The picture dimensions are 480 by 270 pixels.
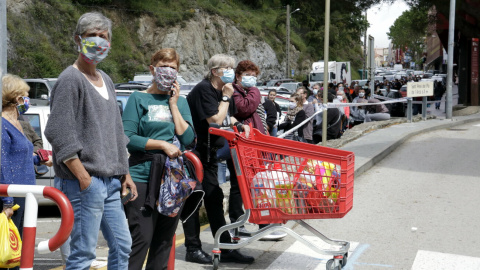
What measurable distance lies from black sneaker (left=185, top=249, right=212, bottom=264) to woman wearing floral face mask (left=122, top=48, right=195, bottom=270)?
1130mm

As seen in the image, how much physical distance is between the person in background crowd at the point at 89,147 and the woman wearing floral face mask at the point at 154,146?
41 centimetres

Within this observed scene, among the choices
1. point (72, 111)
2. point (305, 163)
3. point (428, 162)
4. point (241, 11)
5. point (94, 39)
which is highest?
point (241, 11)

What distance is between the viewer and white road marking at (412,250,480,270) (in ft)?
18.6

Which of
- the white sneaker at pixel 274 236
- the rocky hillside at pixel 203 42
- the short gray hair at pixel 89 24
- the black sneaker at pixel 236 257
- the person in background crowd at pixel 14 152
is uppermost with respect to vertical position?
the rocky hillside at pixel 203 42

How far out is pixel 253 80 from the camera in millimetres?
6078

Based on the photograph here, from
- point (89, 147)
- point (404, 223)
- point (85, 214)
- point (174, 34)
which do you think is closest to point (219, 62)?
point (89, 147)

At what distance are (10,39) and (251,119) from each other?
3529 centimetres

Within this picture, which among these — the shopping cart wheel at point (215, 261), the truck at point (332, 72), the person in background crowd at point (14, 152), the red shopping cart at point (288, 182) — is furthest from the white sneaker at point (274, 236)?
the truck at point (332, 72)

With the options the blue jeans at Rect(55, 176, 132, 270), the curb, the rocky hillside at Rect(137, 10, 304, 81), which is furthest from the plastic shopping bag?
the rocky hillside at Rect(137, 10, 304, 81)

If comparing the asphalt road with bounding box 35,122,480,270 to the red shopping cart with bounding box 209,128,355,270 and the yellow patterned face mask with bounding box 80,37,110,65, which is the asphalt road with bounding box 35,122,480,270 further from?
the yellow patterned face mask with bounding box 80,37,110,65

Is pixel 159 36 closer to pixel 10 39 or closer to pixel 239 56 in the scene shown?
pixel 239 56

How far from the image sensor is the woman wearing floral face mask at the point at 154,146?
420 centimetres

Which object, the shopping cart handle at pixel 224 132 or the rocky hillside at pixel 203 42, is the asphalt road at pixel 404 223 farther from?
the rocky hillside at pixel 203 42

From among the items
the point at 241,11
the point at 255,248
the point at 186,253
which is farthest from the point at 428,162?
the point at 241,11
